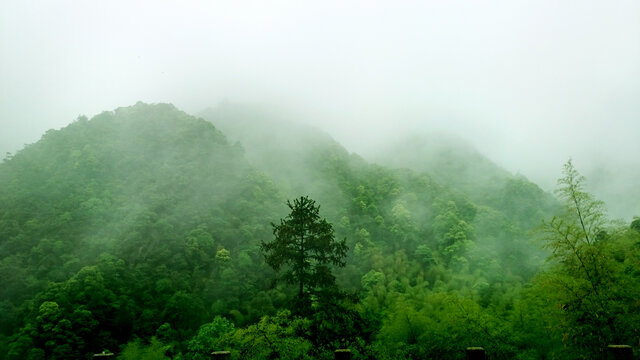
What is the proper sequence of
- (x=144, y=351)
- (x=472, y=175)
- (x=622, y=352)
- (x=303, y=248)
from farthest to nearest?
(x=472, y=175)
(x=144, y=351)
(x=303, y=248)
(x=622, y=352)

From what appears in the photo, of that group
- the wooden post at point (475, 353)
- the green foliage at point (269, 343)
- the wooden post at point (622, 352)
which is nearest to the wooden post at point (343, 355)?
the wooden post at point (475, 353)

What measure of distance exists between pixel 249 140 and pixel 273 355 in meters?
134

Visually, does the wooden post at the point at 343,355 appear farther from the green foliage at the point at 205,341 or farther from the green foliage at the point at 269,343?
the green foliage at the point at 205,341

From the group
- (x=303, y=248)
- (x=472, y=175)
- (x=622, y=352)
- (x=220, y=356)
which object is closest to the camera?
(x=622, y=352)

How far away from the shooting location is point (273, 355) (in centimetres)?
2120

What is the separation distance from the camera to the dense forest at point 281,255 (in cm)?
2089

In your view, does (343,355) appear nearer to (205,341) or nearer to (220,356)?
(220,356)

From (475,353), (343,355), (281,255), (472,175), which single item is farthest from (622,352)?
(472,175)

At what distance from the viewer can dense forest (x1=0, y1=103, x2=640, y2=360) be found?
20.9 metres

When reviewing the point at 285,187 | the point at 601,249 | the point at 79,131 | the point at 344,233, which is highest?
the point at 79,131

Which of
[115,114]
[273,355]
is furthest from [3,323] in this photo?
[115,114]

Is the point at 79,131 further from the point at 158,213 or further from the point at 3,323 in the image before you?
the point at 3,323

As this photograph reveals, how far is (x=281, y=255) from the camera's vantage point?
26812 millimetres

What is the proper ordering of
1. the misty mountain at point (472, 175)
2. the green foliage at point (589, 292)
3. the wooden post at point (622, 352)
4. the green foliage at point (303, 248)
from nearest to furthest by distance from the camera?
the wooden post at point (622, 352) → the green foliage at point (589, 292) → the green foliage at point (303, 248) → the misty mountain at point (472, 175)
